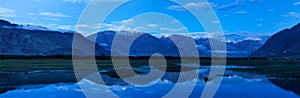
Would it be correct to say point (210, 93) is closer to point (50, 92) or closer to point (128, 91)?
point (128, 91)

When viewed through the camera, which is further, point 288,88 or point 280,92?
point 288,88

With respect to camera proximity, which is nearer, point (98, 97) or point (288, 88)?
point (98, 97)

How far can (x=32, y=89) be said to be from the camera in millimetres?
26844

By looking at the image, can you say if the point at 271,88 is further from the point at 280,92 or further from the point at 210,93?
the point at 210,93

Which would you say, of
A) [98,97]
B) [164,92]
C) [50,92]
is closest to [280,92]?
[164,92]

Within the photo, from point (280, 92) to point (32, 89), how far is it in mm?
16675

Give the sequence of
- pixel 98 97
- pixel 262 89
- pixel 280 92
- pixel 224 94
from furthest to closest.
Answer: pixel 262 89 < pixel 280 92 < pixel 224 94 < pixel 98 97

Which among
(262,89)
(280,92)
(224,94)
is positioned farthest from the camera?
(262,89)

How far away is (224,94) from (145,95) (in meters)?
4.86

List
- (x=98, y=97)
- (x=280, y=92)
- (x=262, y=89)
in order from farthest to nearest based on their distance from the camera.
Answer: (x=262, y=89) < (x=280, y=92) < (x=98, y=97)

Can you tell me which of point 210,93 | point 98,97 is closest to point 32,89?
point 98,97

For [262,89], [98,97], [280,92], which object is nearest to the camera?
[98,97]

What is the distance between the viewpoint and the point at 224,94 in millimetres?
24000

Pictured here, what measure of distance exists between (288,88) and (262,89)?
202 cm
